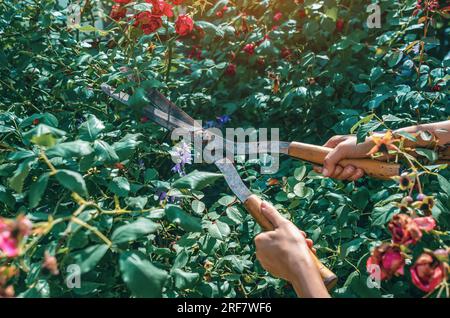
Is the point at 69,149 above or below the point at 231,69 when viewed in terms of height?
below

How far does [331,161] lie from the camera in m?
1.42

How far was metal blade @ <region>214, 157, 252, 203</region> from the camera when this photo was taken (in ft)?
4.53

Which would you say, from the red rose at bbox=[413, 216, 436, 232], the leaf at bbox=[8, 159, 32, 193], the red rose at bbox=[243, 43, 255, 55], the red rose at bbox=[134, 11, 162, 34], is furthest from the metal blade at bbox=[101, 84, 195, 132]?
the red rose at bbox=[243, 43, 255, 55]

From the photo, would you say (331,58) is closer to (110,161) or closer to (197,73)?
(197,73)

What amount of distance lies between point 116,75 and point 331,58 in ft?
3.62

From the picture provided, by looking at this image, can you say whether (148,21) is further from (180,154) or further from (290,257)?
(290,257)

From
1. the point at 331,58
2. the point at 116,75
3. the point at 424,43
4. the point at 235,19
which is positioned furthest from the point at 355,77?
the point at 116,75

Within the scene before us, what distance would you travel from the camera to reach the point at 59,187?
1.64 m

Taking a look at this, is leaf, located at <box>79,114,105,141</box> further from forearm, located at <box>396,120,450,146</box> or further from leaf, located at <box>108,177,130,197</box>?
forearm, located at <box>396,120,450,146</box>

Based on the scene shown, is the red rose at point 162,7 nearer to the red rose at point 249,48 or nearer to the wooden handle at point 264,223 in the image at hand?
the wooden handle at point 264,223

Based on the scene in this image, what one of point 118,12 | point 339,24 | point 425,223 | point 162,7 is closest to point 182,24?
point 162,7

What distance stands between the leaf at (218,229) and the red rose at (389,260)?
461mm

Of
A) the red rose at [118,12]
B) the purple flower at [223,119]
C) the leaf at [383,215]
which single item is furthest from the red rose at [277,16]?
the leaf at [383,215]

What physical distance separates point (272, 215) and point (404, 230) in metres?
0.36
